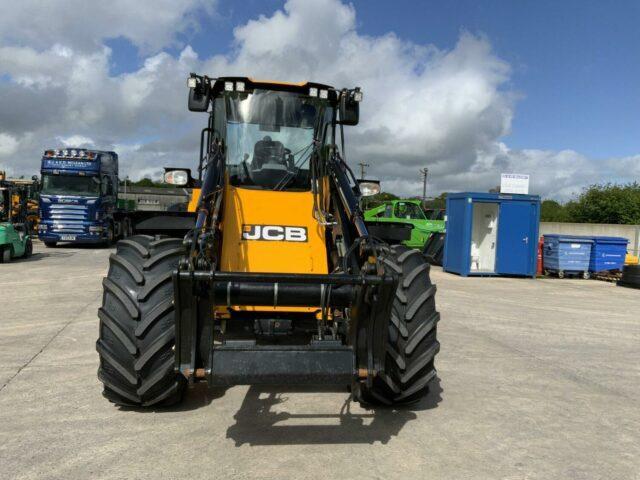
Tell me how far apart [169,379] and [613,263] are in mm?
15605

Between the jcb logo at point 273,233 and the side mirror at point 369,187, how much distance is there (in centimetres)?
115

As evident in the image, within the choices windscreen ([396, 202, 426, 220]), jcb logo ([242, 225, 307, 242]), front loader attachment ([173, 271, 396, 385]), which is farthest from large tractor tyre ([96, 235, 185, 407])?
windscreen ([396, 202, 426, 220])

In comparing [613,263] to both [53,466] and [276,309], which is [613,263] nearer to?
[276,309]

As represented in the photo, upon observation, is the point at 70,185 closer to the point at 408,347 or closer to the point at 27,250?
the point at 27,250

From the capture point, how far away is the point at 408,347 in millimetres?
4023

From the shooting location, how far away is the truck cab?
20.0 m

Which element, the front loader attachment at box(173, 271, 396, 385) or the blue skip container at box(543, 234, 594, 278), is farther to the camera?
the blue skip container at box(543, 234, 594, 278)

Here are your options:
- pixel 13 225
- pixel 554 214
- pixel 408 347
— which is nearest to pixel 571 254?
pixel 408 347

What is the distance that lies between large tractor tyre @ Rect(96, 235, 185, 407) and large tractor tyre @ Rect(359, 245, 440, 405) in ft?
5.03

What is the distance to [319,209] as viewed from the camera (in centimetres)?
487

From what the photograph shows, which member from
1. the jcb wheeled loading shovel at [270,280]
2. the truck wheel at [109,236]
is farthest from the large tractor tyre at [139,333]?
the truck wheel at [109,236]

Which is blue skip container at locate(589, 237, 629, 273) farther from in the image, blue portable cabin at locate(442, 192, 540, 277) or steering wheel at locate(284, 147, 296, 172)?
steering wheel at locate(284, 147, 296, 172)

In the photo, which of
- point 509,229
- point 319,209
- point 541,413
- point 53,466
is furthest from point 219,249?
point 509,229

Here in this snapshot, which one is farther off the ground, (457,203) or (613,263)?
(457,203)
